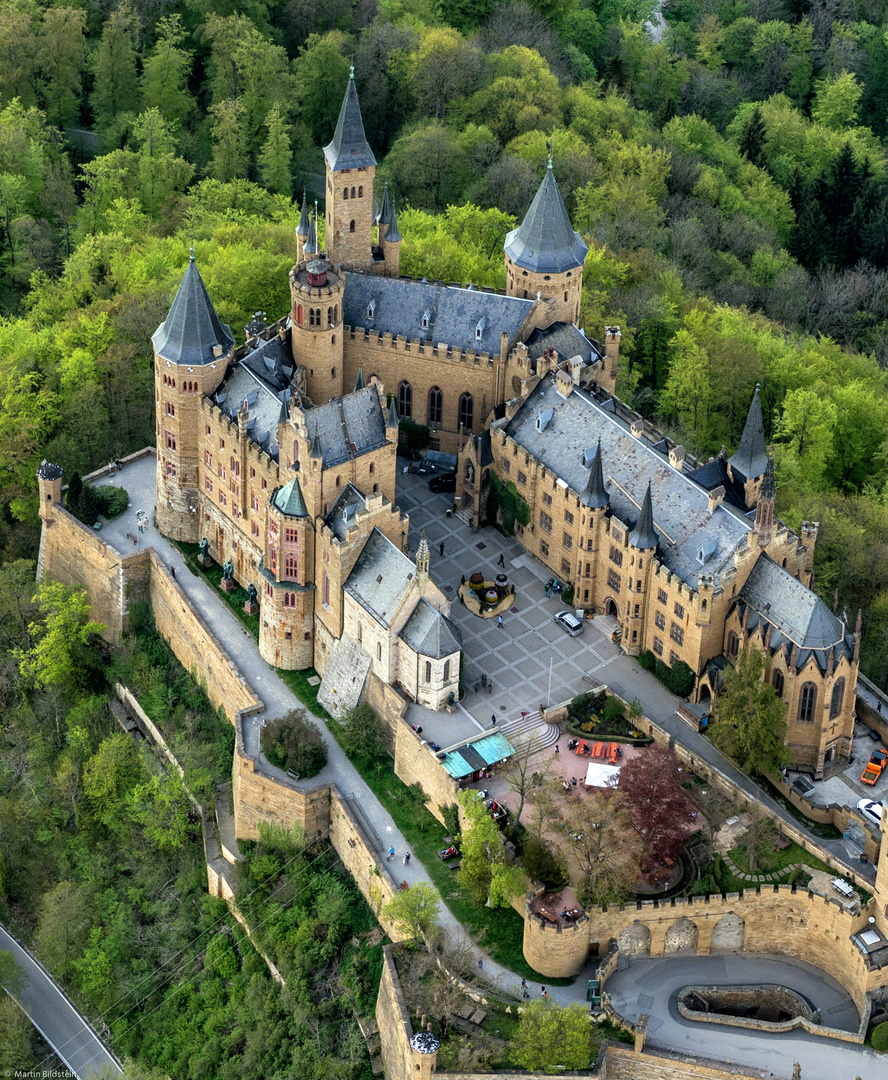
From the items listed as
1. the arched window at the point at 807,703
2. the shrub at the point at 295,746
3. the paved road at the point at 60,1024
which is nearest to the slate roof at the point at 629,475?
the arched window at the point at 807,703

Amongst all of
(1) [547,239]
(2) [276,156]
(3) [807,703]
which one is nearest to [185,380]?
(1) [547,239]

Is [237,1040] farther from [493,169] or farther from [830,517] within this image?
[493,169]

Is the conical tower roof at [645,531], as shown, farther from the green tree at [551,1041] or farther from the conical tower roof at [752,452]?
the green tree at [551,1041]

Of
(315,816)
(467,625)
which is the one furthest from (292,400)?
(315,816)

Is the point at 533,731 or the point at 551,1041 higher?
the point at 533,731

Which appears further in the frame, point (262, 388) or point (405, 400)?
point (405, 400)

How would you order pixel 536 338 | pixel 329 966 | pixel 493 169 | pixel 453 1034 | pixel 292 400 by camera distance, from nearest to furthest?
pixel 453 1034, pixel 329 966, pixel 292 400, pixel 536 338, pixel 493 169

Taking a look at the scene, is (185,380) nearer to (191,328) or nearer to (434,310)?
(191,328)
